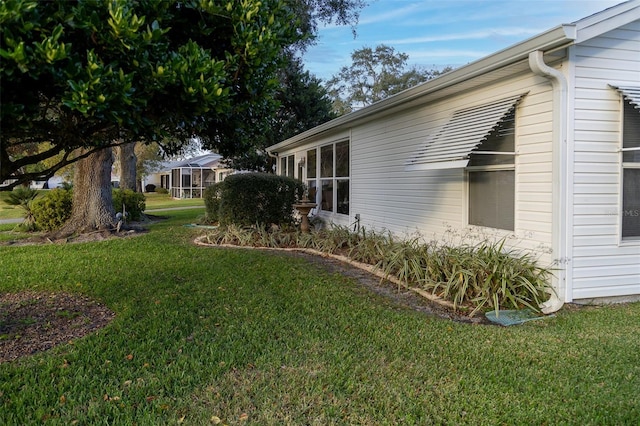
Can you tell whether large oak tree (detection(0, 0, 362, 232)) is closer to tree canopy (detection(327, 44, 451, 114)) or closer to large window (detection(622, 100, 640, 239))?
large window (detection(622, 100, 640, 239))

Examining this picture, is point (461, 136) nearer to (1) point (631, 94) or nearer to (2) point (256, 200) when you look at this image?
(1) point (631, 94)

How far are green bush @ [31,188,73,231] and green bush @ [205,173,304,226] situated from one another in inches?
178

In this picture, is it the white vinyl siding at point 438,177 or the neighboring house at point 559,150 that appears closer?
the neighboring house at point 559,150

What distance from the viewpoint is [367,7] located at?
44.3 ft

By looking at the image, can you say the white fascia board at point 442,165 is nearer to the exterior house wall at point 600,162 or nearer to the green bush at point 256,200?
the exterior house wall at point 600,162

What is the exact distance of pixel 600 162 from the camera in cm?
483

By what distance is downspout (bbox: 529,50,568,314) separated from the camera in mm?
4617

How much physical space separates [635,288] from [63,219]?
12247 millimetres

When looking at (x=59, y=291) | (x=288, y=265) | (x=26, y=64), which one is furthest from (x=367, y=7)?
(x=26, y=64)

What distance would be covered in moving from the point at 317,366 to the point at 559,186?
129 inches

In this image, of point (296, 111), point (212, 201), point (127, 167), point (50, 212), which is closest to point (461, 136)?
point (212, 201)

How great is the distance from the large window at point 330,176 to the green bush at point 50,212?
6.60 m

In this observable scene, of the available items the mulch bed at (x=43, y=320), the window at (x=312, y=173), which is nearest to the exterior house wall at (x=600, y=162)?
the mulch bed at (x=43, y=320)

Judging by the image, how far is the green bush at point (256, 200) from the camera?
10.0 metres
